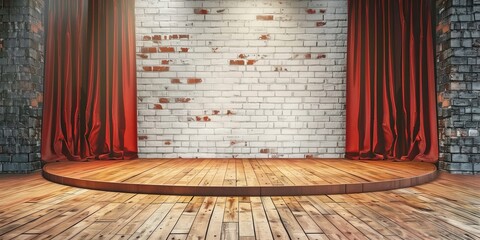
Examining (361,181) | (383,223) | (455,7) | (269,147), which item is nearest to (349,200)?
(361,181)

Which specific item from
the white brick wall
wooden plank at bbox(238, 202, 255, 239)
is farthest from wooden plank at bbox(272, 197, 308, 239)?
the white brick wall

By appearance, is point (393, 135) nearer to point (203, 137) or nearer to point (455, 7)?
point (455, 7)

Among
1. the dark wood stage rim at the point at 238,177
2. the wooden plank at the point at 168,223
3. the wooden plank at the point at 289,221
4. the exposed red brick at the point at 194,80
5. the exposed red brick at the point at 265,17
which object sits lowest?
the wooden plank at the point at 289,221

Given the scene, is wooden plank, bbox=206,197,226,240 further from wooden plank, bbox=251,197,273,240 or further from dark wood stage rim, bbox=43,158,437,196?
dark wood stage rim, bbox=43,158,437,196

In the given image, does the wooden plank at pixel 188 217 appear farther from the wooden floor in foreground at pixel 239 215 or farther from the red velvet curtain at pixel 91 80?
the red velvet curtain at pixel 91 80

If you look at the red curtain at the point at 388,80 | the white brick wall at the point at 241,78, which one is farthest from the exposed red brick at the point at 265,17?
the red curtain at the point at 388,80

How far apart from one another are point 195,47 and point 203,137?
1086mm

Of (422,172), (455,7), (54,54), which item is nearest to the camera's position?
(422,172)

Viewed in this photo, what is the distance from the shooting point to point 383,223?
2.07m

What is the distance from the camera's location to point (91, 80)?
4762 mm

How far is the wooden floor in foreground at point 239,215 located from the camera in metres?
1.88

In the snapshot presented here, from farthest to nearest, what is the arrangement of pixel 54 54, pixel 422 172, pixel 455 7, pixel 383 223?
pixel 54 54 → pixel 455 7 → pixel 422 172 → pixel 383 223

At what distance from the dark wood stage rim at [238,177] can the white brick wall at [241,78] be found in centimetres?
56

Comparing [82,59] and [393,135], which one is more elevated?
[82,59]
